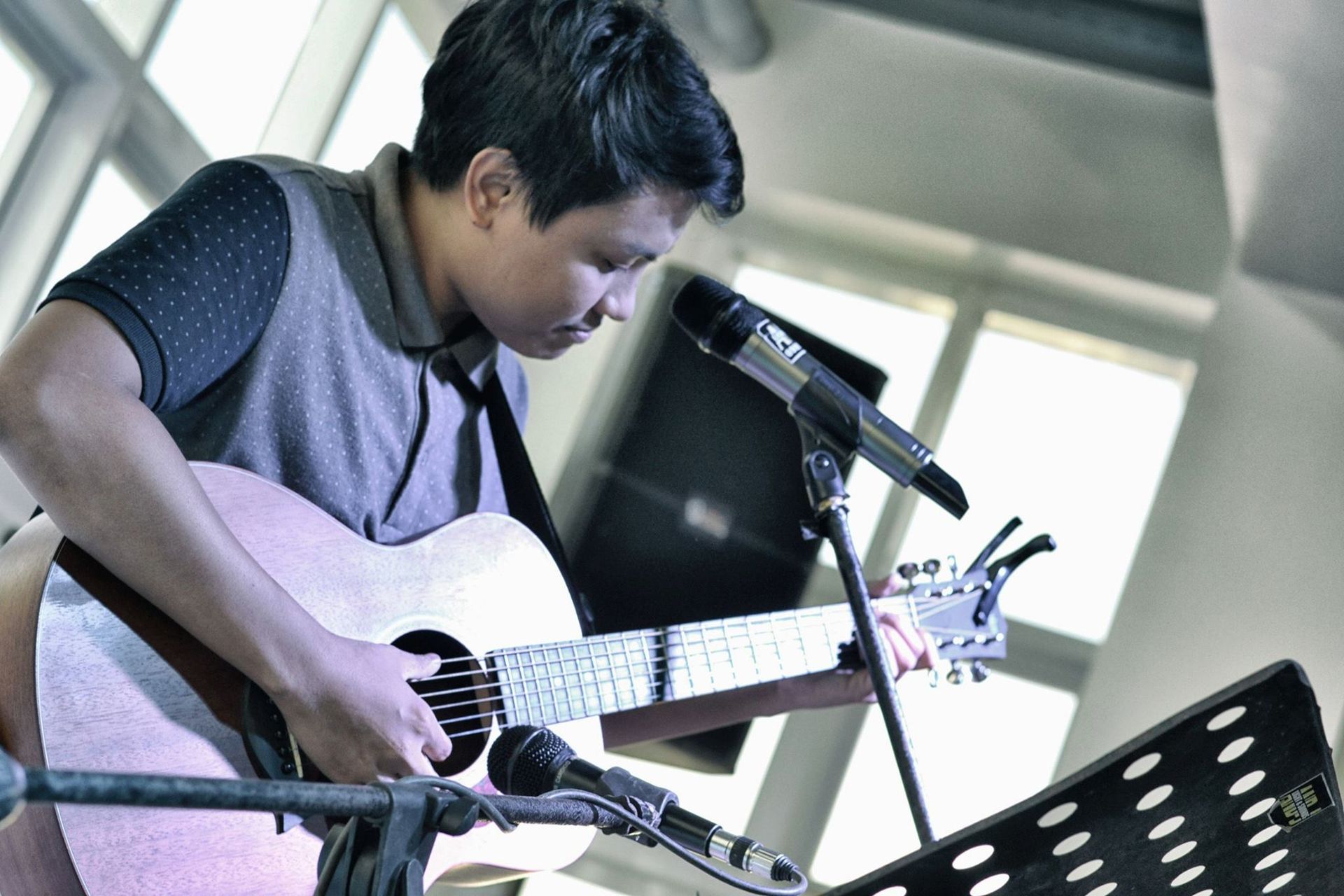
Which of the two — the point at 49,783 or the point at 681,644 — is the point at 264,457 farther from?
the point at 49,783

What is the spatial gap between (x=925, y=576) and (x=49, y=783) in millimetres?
1619

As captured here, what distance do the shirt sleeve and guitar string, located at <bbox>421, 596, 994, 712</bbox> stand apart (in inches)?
17.7

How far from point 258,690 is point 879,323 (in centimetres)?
268

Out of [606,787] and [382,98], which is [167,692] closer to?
[606,787]

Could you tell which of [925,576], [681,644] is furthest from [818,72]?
[681,644]

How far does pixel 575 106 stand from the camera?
5.43ft

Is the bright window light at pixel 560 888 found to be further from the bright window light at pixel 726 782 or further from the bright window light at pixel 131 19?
the bright window light at pixel 131 19

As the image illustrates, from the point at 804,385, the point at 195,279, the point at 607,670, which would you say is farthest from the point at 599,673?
the point at 195,279

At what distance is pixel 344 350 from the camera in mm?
1631

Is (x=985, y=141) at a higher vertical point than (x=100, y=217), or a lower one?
higher

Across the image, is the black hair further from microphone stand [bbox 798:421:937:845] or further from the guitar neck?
the guitar neck

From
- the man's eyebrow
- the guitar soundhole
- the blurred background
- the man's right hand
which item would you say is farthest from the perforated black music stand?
the blurred background

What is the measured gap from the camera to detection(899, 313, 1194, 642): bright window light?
339 centimetres

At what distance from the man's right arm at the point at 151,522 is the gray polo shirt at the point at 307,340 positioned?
0.06 meters
